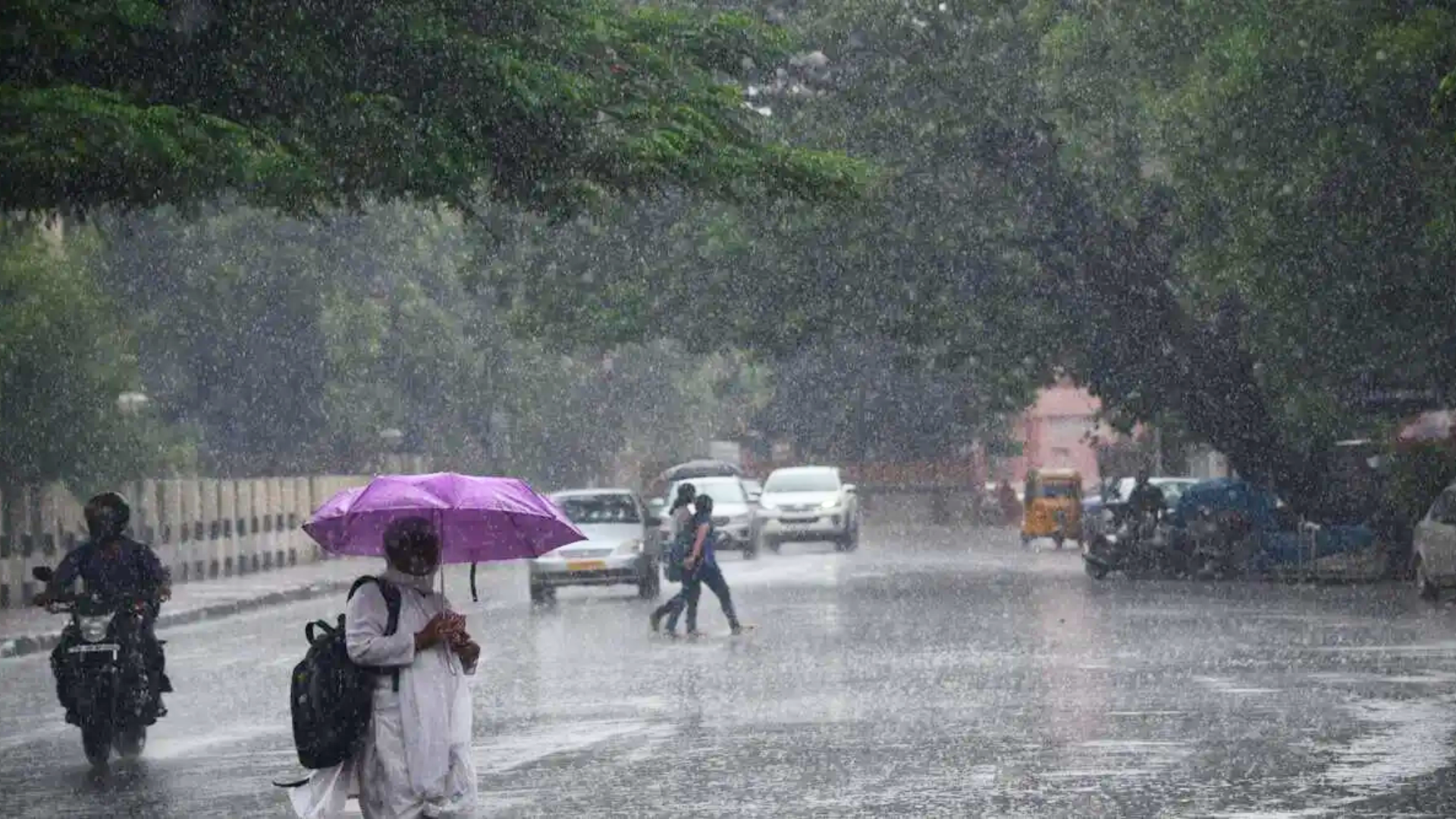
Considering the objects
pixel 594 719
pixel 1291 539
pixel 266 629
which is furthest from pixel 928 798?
pixel 1291 539

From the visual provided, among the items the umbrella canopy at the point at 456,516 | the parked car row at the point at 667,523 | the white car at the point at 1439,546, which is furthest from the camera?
the parked car row at the point at 667,523

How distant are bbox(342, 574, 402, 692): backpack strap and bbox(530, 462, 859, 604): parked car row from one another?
75.0ft

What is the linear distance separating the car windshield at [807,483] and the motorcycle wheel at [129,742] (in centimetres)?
4276

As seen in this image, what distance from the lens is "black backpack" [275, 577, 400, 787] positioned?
29.3ft

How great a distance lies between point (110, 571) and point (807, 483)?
43.4 metres

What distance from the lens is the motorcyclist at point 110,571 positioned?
617 inches

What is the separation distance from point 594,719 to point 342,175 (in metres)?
7.19

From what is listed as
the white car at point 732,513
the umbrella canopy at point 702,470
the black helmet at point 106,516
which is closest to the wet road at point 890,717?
the black helmet at point 106,516

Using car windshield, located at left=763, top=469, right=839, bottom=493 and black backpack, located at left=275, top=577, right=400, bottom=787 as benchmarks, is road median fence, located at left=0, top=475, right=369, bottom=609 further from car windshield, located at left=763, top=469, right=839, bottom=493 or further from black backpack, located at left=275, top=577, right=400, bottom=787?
black backpack, located at left=275, top=577, right=400, bottom=787

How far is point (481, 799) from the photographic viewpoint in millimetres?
13188

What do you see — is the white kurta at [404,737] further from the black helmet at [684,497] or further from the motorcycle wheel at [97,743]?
the black helmet at [684,497]

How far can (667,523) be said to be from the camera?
50.7 meters

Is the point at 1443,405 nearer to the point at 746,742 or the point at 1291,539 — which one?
the point at 1291,539

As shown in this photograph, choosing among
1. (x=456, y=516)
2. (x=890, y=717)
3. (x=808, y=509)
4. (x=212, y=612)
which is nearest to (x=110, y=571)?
(x=890, y=717)
